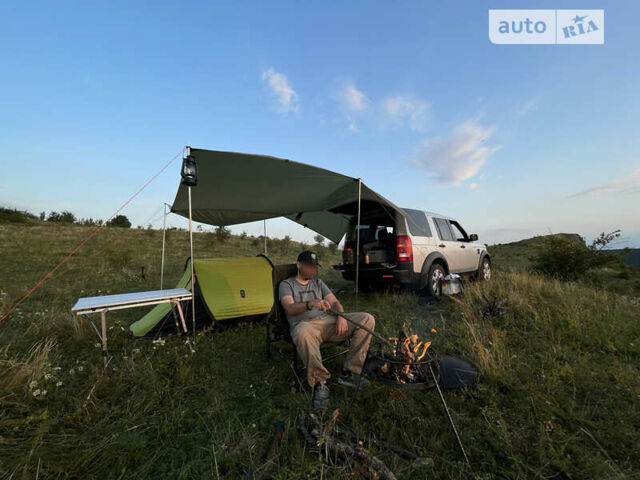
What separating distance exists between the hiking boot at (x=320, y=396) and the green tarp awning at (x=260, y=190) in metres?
2.56

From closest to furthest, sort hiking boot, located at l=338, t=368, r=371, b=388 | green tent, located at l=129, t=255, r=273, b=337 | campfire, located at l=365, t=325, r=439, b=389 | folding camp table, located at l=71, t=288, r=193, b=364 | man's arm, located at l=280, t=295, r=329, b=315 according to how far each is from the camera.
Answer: campfire, located at l=365, t=325, r=439, b=389 → hiking boot, located at l=338, t=368, r=371, b=388 → folding camp table, located at l=71, t=288, r=193, b=364 → man's arm, located at l=280, t=295, r=329, b=315 → green tent, located at l=129, t=255, r=273, b=337

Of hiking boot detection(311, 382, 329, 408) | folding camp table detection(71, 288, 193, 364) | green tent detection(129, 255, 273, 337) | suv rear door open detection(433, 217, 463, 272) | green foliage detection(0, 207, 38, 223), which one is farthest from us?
Result: green foliage detection(0, 207, 38, 223)

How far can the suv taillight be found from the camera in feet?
16.8

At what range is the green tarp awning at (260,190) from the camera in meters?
3.61

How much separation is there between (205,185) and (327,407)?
349cm

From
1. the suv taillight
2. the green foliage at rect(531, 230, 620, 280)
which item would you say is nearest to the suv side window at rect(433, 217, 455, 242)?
the suv taillight

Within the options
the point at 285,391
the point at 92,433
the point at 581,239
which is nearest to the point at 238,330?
the point at 285,391

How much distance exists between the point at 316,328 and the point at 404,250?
300cm

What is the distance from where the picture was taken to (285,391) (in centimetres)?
256

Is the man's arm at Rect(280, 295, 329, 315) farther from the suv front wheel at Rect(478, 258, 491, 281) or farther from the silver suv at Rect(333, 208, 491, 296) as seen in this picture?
the suv front wheel at Rect(478, 258, 491, 281)

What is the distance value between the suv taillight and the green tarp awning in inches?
22.9

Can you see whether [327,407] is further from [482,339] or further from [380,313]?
[380,313]

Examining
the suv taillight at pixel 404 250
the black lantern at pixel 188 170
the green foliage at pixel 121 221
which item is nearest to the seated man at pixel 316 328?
the black lantern at pixel 188 170

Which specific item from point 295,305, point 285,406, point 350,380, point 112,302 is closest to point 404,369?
point 350,380
